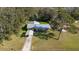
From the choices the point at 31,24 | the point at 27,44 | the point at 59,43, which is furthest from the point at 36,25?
the point at 59,43

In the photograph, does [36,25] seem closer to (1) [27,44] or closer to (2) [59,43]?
(1) [27,44]

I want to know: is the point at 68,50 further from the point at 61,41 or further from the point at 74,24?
the point at 74,24

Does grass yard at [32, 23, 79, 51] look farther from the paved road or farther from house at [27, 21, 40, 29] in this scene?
house at [27, 21, 40, 29]

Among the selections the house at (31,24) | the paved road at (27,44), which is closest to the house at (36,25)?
the house at (31,24)

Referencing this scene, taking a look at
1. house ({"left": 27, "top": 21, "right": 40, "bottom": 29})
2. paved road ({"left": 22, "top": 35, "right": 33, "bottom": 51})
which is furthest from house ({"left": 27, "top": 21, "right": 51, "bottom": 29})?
paved road ({"left": 22, "top": 35, "right": 33, "bottom": 51})
